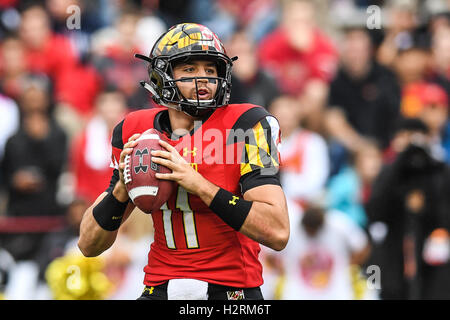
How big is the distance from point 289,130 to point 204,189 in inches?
198

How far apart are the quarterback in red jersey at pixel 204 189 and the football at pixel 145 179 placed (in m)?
0.04

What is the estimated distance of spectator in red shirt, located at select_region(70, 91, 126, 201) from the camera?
891 cm

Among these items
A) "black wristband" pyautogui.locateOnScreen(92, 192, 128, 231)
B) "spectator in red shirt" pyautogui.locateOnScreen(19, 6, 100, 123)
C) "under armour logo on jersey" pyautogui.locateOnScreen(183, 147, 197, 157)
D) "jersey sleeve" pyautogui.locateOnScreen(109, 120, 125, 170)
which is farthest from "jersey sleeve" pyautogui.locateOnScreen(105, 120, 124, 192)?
"spectator in red shirt" pyautogui.locateOnScreen(19, 6, 100, 123)

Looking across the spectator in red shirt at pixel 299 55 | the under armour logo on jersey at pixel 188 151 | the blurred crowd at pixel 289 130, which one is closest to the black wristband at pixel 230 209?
the under armour logo on jersey at pixel 188 151

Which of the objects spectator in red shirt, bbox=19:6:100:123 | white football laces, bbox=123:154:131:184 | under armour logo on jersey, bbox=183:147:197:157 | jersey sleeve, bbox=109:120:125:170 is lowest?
white football laces, bbox=123:154:131:184

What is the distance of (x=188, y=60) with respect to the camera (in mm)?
4465

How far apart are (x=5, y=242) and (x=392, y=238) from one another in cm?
397

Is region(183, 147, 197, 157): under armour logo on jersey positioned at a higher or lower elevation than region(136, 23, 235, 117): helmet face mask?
lower

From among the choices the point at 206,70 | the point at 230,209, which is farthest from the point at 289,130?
the point at 230,209

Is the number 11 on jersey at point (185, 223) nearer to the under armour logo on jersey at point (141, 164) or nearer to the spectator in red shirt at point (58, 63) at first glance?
the under armour logo on jersey at point (141, 164)

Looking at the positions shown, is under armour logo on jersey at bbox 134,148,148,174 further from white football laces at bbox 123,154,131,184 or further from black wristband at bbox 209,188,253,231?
black wristband at bbox 209,188,253,231

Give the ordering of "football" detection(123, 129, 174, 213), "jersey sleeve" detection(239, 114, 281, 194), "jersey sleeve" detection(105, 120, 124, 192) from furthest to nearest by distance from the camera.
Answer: "jersey sleeve" detection(105, 120, 124, 192) < "jersey sleeve" detection(239, 114, 281, 194) < "football" detection(123, 129, 174, 213)

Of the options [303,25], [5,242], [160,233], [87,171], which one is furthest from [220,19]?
[160,233]

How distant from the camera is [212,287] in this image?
4242mm
